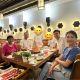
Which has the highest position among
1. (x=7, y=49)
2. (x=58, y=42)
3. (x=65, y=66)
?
(x=58, y=42)

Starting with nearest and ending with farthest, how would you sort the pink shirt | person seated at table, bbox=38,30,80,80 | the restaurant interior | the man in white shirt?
person seated at table, bbox=38,30,80,80 < the restaurant interior < the pink shirt < the man in white shirt

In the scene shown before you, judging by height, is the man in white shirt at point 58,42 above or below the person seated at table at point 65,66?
above

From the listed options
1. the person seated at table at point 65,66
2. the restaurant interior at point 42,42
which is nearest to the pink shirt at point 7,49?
the restaurant interior at point 42,42

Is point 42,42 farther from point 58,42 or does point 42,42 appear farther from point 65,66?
point 65,66

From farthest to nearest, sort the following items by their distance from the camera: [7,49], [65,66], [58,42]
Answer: [58,42]
[7,49]
[65,66]

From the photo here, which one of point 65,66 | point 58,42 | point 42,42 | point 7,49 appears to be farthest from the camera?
point 42,42

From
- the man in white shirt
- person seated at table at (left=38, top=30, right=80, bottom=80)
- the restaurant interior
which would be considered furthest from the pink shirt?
person seated at table at (left=38, top=30, right=80, bottom=80)

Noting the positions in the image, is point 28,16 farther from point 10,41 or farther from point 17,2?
point 10,41

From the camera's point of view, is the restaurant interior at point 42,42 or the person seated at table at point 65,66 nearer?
the person seated at table at point 65,66

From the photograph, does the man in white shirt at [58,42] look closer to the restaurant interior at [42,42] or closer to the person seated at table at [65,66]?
the restaurant interior at [42,42]

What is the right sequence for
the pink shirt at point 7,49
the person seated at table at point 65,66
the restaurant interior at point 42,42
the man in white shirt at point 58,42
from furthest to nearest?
the man in white shirt at point 58,42, the pink shirt at point 7,49, the restaurant interior at point 42,42, the person seated at table at point 65,66

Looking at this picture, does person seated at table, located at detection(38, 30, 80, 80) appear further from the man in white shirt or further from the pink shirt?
the man in white shirt

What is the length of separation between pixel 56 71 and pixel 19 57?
0.79 m

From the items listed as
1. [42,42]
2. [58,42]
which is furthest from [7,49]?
[42,42]
